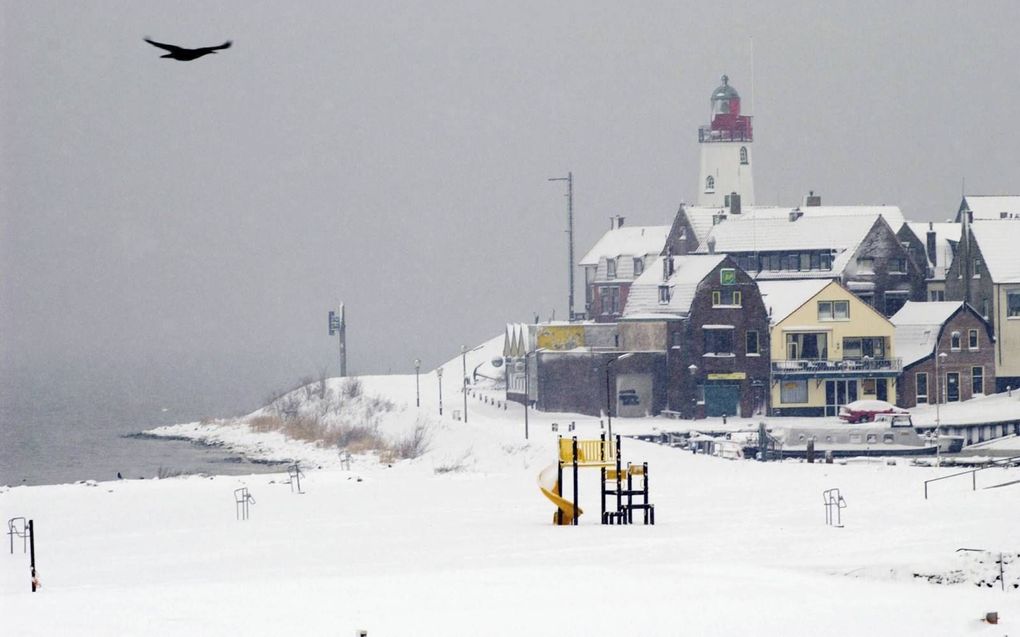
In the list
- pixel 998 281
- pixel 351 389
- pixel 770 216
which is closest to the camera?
pixel 998 281

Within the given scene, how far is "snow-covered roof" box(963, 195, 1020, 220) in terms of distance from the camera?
315 feet

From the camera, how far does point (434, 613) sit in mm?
30219

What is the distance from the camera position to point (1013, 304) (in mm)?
85062

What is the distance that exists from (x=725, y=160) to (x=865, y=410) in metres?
46.8

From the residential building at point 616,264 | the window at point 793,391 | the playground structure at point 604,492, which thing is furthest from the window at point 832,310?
the playground structure at point 604,492

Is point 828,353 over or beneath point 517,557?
over

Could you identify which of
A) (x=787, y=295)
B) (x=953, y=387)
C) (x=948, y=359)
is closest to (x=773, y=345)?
(x=787, y=295)

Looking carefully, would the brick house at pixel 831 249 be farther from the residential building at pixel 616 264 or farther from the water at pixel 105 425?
the water at pixel 105 425

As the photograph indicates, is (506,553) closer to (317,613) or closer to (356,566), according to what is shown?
(356,566)

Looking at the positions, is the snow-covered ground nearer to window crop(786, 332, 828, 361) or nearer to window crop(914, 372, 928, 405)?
window crop(786, 332, 828, 361)

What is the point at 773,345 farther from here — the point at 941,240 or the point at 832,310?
the point at 941,240

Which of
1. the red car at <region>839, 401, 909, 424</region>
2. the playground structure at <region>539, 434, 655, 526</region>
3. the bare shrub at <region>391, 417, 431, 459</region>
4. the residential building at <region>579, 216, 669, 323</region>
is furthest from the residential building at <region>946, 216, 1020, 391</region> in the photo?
the playground structure at <region>539, 434, 655, 526</region>

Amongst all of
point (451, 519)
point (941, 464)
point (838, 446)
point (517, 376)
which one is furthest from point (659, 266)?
point (451, 519)

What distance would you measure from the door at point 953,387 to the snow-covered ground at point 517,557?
23532 mm
